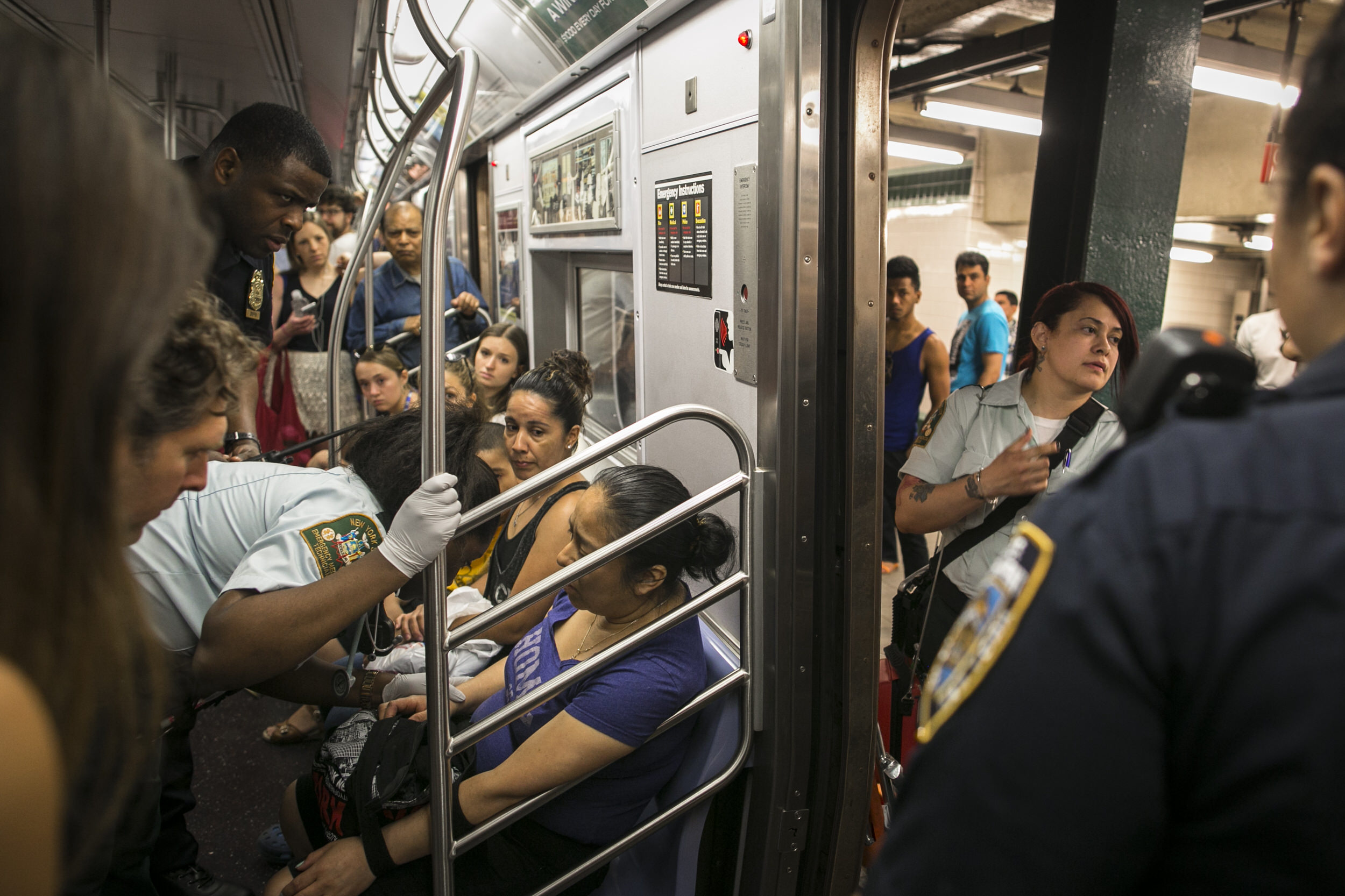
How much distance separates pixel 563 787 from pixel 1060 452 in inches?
59.8

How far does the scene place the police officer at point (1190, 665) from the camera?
531 millimetres

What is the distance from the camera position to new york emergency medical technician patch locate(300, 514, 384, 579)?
1729 mm

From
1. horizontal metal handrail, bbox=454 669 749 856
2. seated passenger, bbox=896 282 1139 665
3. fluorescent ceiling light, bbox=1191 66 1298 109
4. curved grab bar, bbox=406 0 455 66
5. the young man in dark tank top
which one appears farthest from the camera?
fluorescent ceiling light, bbox=1191 66 1298 109

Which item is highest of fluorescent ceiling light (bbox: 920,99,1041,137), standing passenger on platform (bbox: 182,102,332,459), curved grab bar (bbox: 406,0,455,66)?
fluorescent ceiling light (bbox: 920,99,1041,137)

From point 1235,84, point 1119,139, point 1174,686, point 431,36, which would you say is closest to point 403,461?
point 431,36

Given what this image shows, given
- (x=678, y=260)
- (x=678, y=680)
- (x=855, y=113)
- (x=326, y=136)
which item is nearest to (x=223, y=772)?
(x=678, y=680)

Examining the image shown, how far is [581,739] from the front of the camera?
5.56ft

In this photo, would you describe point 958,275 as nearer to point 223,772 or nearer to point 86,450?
point 223,772

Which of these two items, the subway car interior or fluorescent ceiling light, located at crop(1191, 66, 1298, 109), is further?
fluorescent ceiling light, located at crop(1191, 66, 1298, 109)

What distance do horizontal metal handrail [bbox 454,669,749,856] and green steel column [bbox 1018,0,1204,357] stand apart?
60.2 inches

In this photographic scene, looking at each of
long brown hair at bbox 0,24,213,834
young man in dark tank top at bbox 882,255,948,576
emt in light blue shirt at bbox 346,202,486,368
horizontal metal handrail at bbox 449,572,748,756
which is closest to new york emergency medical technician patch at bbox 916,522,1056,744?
long brown hair at bbox 0,24,213,834

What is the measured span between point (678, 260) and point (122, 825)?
1907 mm

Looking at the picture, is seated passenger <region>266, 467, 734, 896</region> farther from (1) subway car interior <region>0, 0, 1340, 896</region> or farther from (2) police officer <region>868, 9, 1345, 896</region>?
(2) police officer <region>868, 9, 1345, 896</region>

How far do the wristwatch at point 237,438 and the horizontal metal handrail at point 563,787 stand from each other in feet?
6.25
